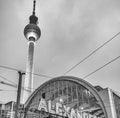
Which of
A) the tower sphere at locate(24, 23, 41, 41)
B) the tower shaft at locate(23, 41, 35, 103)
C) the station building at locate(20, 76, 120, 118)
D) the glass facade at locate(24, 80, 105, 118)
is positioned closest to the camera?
the station building at locate(20, 76, 120, 118)

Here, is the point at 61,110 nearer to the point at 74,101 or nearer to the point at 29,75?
the point at 74,101

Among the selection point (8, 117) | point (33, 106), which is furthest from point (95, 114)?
point (8, 117)

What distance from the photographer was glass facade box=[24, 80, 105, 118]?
30.7 meters

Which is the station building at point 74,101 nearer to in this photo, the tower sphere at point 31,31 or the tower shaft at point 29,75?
the tower shaft at point 29,75

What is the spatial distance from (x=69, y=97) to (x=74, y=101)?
1.63 meters

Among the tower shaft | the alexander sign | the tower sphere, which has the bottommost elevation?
the alexander sign

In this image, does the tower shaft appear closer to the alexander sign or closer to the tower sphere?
the tower sphere

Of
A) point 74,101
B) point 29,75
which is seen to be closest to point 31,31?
point 29,75

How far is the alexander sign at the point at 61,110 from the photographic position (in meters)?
30.9

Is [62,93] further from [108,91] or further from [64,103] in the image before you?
[108,91]

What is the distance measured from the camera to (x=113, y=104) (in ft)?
97.3

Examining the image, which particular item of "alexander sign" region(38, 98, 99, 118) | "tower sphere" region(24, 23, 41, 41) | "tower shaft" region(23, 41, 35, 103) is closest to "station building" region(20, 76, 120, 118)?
"alexander sign" region(38, 98, 99, 118)

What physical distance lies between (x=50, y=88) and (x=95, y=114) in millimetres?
13740

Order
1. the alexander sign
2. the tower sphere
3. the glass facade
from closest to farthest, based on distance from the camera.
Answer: the glass facade
the alexander sign
the tower sphere
